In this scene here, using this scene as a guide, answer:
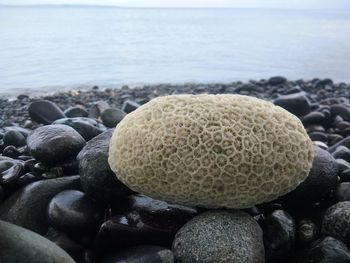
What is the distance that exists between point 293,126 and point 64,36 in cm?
2088

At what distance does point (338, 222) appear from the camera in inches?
134

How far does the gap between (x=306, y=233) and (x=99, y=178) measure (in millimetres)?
Result: 1445

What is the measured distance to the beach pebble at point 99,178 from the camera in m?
3.51

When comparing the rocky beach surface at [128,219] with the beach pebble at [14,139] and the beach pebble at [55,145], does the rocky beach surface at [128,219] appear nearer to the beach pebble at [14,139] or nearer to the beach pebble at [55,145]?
the beach pebble at [55,145]

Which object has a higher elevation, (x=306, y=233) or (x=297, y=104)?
(x=306, y=233)

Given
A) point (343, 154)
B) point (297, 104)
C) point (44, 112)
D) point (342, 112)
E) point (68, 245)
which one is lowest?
point (342, 112)

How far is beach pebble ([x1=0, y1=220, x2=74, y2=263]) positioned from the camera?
2717 mm

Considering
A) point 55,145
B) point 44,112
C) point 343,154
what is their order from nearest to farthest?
point 55,145 < point 343,154 < point 44,112

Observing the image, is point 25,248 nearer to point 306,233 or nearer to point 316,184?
point 306,233

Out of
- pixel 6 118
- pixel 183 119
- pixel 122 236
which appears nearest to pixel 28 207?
pixel 122 236

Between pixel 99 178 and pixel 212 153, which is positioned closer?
pixel 212 153

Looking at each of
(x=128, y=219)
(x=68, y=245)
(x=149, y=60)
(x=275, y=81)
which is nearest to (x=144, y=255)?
(x=128, y=219)

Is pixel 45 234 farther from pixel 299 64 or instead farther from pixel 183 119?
pixel 299 64

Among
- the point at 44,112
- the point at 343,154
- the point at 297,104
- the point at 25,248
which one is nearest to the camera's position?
the point at 25,248
